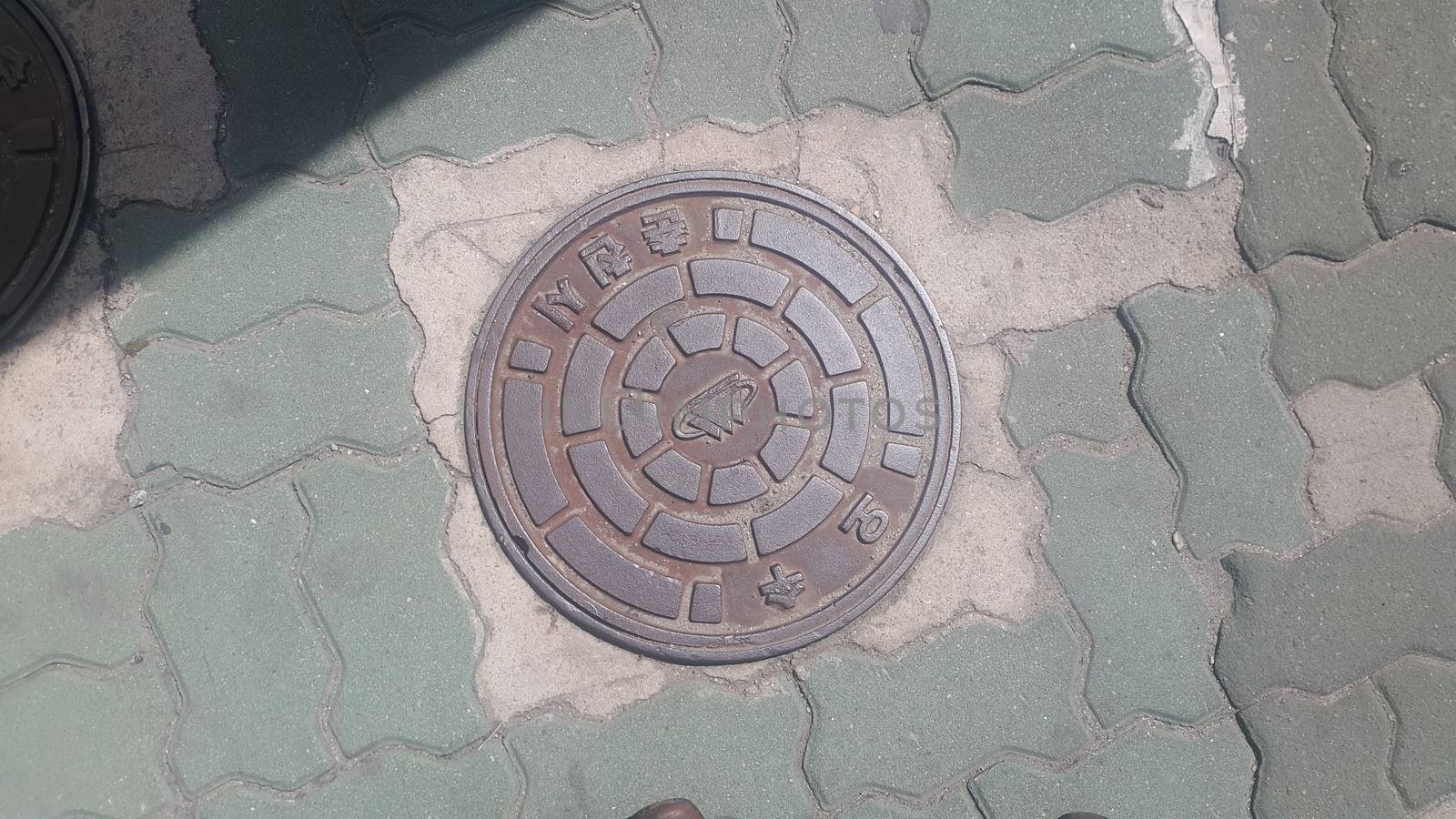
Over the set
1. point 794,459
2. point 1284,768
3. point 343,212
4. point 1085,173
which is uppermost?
point 1085,173

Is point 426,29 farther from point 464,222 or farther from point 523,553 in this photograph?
point 523,553

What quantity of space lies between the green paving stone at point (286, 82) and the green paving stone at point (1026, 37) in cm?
157

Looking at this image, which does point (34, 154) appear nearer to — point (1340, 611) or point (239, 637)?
point (239, 637)

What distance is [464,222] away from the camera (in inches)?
95.1

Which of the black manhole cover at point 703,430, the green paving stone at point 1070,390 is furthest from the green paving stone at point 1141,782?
the green paving stone at point 1070,390

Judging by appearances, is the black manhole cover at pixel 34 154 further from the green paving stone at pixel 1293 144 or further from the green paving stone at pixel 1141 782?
the green paving stone at pixel 1293 144

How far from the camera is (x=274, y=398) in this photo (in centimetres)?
237

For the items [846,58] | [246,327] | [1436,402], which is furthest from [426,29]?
[1436,402]

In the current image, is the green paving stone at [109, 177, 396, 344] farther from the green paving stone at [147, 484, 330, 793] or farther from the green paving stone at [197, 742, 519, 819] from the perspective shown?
the green paving stone at [197, 742, 519, 819]

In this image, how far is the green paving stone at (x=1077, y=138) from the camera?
2.49 metres

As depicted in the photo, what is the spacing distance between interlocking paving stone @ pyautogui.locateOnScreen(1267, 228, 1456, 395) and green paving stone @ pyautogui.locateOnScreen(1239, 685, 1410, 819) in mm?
873

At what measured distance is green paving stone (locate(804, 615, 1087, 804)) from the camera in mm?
2363

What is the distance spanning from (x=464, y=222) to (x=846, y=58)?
1.13 meters

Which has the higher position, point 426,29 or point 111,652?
Answer: point 426,29
